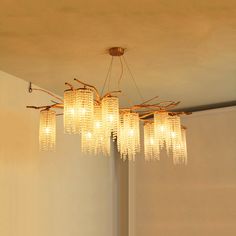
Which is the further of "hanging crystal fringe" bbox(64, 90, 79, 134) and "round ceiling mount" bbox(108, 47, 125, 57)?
"round ceiling mount" bbox(108, 47, 125, 57)

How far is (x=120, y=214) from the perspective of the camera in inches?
193

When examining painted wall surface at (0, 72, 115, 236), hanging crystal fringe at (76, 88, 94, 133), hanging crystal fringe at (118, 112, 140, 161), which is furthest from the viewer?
painted wall surface at (0, 72, 115, 236)

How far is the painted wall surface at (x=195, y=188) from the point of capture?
167 inches

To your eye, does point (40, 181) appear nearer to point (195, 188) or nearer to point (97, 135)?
point (97, 135)

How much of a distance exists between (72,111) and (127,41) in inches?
28.9

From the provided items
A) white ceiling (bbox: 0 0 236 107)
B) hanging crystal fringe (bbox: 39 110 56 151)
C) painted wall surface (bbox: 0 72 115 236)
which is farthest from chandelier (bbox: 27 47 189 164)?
painted wall surface (bbox: 0 72 115 236)

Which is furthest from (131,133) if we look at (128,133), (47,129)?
(47,129)

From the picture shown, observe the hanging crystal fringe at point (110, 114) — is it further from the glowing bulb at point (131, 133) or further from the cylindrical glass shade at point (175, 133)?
the cylindrical glass shade at point (175, 133)

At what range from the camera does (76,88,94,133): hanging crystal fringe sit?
230 cm

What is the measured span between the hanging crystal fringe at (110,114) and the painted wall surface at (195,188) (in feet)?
7.22

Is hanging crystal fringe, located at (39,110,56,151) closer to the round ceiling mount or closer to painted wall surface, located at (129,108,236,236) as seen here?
the round ceiling mount

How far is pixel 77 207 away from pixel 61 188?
33 centimetres

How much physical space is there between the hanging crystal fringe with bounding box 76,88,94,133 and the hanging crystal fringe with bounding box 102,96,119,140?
0.37 feet

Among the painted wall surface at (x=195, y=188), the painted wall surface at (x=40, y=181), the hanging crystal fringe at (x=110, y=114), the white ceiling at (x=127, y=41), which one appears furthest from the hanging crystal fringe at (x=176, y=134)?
the painted wall surface at (x=195, y=188)
